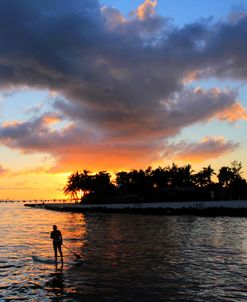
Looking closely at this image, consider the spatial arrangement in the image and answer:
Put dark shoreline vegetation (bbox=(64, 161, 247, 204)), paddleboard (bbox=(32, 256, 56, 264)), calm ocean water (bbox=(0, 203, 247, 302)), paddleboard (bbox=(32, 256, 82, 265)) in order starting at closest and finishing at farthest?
calm ocean water (bbox=(0, 203, 247, 302)), paddleboard (bbox=(32, 256, 82, 265)), paddleboard (bbox=(32, 256, 56, 264)), dark shoreline vegetation (bbox=(64, 161, 247, 204))

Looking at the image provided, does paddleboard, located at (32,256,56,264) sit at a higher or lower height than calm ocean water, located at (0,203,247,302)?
higher

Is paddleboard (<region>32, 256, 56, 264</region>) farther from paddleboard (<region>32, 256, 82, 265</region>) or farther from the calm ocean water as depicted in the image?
the calm ocean water

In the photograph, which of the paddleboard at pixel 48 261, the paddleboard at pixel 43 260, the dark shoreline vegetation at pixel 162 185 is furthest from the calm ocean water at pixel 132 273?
the dark shoreline vegetation at pixel 162 185

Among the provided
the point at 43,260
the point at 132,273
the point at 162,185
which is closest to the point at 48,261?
the point at 43,260

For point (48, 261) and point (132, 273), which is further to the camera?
point (48, 261)

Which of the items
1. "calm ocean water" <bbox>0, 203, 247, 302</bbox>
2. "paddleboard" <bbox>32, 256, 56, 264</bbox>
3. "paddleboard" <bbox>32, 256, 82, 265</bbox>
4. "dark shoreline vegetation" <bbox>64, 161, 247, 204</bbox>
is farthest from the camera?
"dark shoreline vegetation" <bbox>64, 161, 247, 204</bbox>

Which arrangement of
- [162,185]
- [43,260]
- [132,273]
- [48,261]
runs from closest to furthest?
[132,273] → [48,261] → [43,260] → [162,185]

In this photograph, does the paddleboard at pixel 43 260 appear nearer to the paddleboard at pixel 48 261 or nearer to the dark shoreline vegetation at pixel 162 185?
the paddleboard at pixel 48 261

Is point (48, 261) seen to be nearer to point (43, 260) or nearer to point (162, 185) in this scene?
point (43, 260)

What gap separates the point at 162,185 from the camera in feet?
467

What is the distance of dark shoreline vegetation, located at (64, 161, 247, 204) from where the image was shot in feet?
378

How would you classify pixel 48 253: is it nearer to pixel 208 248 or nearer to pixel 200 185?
pixel 208 248

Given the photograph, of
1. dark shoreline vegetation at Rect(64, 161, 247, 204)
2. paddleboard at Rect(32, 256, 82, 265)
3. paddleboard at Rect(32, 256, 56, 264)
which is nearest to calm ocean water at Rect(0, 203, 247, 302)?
paddleboard at Rect(32, 256, 82, 265)

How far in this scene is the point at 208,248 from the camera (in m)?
29.5
